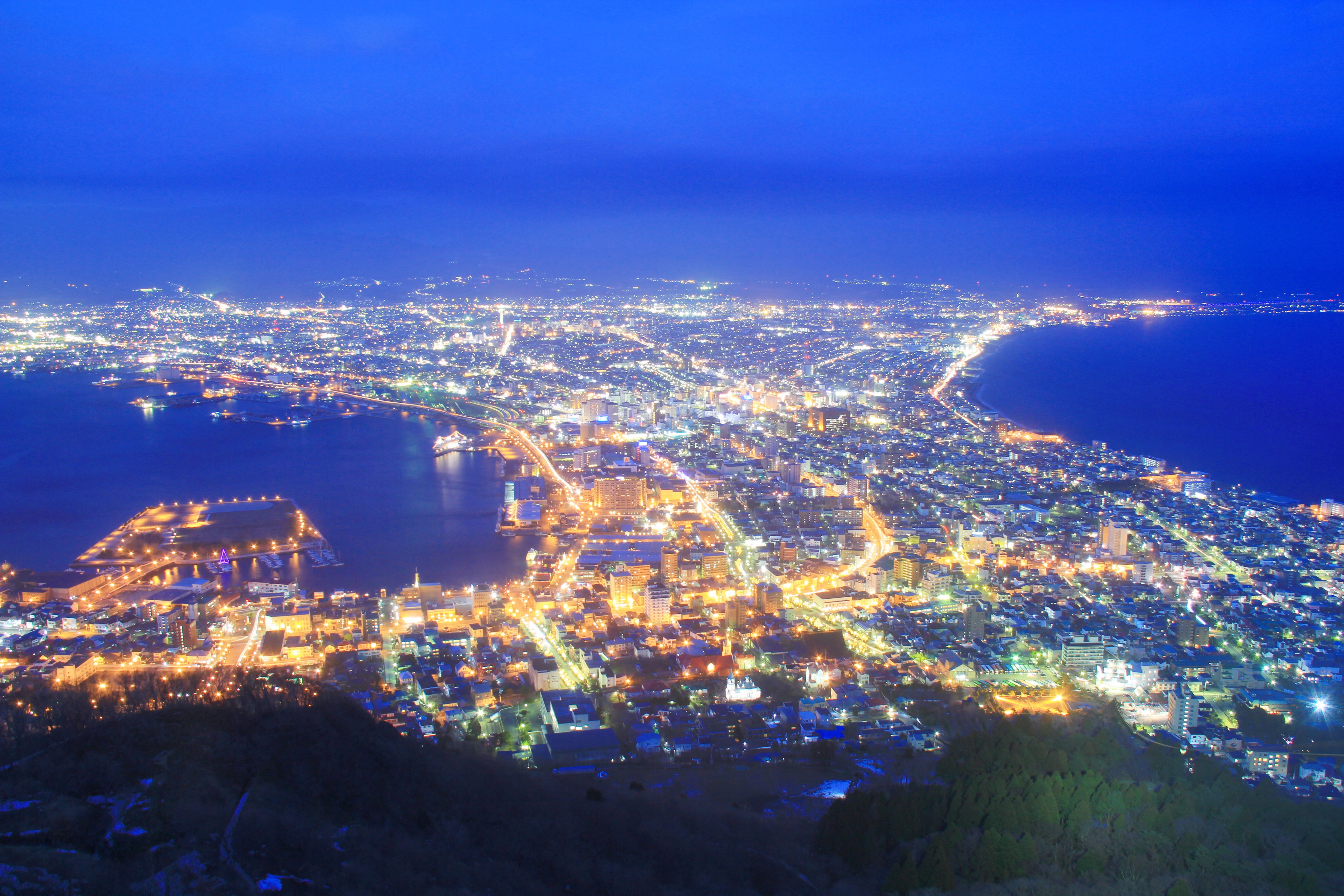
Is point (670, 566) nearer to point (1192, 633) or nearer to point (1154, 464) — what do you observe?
point (1192, 633)

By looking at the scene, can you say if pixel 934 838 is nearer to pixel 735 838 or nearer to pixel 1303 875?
pixel 735 838

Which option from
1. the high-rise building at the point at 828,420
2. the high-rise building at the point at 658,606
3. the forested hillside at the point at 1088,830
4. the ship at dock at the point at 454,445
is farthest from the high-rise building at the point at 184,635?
the high-rise building at the point at 828,420

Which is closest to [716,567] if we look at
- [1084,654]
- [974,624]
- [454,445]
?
[974,624]

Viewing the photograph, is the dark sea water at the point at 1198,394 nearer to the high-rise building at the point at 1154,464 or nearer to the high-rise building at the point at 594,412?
the high-rise building at the point at 1154,464

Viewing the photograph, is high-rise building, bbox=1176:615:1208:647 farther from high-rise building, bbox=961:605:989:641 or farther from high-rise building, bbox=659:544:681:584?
high-rise building, bbox=659:544:681:584

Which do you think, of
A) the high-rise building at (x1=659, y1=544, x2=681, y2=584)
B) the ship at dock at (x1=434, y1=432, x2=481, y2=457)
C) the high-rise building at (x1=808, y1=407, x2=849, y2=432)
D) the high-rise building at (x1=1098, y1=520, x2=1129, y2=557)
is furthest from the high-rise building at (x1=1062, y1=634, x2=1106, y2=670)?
the ship at dock at (x1=434, y1=432, x2=481, y2=457)

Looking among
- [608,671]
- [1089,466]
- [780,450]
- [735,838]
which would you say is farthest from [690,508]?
[735,838]
